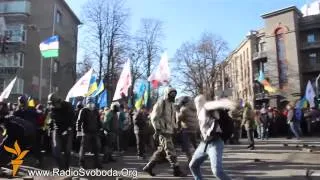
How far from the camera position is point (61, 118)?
9.51 m

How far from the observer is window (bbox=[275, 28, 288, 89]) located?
6044cm

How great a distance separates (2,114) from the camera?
31.7 ft

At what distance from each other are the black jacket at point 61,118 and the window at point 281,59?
54378 mm

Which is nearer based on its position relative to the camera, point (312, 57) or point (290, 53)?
point (290, 53)

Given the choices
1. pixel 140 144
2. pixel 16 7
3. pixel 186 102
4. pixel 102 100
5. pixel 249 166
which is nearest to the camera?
pixel 186 102

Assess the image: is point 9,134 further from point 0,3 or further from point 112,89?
point 0,3

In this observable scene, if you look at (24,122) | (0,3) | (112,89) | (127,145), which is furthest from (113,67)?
(24,122)

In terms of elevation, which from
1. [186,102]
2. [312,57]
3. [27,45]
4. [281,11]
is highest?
[281,11]

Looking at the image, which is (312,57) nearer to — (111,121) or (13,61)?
(13,61)

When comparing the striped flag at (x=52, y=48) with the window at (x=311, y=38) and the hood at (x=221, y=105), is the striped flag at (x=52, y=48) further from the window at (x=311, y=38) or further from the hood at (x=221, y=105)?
the window at (x=311, y=38)

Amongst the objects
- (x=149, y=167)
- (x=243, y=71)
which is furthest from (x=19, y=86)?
(x=243, y=71)

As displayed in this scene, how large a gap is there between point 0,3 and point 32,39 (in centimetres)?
494

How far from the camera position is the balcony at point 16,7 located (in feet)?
141

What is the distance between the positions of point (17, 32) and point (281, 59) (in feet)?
122
